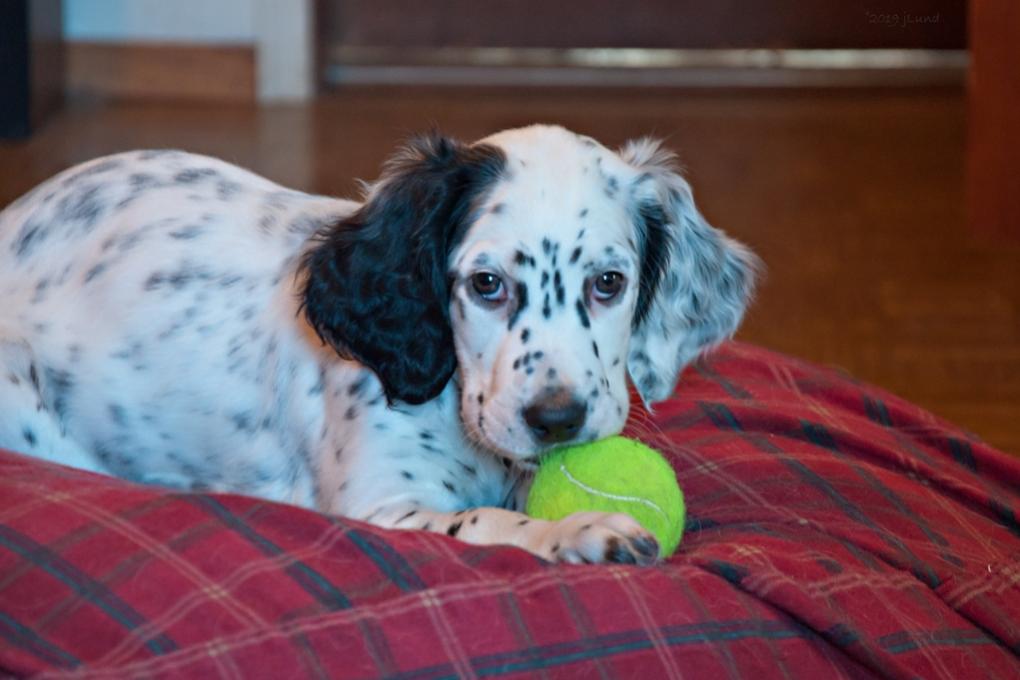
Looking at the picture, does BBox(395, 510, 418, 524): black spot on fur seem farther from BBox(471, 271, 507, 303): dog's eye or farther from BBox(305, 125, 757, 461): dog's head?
BBox(471, 271, 507, 303): dog's eye

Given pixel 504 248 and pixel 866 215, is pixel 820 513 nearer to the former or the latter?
pixel 504 248

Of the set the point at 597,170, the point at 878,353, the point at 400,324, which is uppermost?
the point at 597,170

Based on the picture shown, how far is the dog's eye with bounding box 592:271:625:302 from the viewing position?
235 centimetres

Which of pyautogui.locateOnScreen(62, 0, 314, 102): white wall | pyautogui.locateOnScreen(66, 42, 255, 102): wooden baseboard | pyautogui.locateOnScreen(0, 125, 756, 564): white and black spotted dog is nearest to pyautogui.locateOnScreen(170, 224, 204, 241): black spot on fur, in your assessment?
pyautogui.locateOnScreen(0, 125, 756, 564): white and black spotted dog

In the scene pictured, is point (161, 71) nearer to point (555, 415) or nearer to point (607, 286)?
point (607, 286)

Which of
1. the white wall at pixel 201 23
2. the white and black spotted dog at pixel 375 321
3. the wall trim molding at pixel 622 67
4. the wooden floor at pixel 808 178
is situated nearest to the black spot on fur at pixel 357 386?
the white and black spotted dog at pixel 375 321

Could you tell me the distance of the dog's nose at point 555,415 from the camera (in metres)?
2.20

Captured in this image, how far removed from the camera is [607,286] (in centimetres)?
236

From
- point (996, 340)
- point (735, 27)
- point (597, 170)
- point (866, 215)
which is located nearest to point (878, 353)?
point (996, 340)

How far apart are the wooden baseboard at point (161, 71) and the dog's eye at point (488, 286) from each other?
584cm

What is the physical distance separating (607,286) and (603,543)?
444 mm

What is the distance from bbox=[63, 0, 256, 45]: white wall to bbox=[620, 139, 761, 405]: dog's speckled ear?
5427 mm

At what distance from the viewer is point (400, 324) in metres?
2.41

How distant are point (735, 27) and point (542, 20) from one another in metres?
1.06
